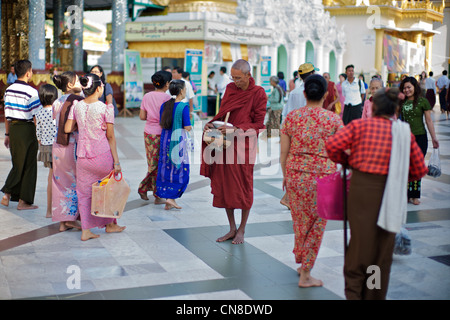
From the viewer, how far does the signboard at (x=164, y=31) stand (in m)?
16.4

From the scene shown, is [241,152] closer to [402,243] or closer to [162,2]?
[402,243]

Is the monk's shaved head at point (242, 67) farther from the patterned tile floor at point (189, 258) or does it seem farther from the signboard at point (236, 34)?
the signboard at point (236, 34)

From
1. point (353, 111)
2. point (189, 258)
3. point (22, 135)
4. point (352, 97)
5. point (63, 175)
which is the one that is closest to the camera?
point (189, 258)

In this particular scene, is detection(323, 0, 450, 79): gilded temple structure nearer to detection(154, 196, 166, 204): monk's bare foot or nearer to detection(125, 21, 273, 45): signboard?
detection(125, 21, 273, 45): signboard

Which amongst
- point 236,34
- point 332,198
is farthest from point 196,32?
point 332,198

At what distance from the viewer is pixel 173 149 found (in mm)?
6434

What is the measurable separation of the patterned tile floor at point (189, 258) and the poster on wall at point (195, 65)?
9.26 meters

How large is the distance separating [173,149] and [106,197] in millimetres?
1414

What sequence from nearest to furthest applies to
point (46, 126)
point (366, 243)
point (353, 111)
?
point (366, 243)
point (46, 126)
point (353, 111)

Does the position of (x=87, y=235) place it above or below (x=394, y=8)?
below

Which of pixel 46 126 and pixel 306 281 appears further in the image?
pixel 46 126

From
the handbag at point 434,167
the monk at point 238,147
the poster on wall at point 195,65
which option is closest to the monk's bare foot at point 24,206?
the monk at point 238,147

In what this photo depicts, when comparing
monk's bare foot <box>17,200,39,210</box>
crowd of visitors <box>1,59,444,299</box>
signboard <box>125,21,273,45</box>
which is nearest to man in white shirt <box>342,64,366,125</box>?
crowd of visitors <box>1,59,444,299</box>

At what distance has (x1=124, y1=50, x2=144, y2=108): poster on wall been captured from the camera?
16891 millimetres
